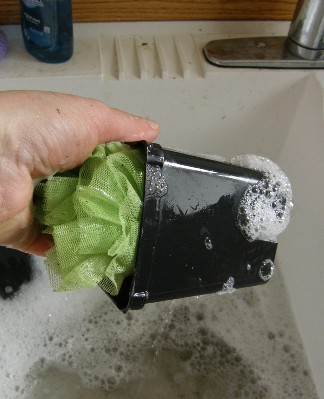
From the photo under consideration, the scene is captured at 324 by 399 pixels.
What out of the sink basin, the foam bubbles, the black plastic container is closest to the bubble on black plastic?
the black plastic container

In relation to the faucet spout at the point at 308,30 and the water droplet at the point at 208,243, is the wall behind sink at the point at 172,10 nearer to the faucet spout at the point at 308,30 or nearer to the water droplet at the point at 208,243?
the faucet spout at the point at 308,30

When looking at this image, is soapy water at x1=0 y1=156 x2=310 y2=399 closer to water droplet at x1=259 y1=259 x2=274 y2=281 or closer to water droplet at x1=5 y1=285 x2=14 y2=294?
water droplet at x1=5 y1=285 x2=14 y2=294

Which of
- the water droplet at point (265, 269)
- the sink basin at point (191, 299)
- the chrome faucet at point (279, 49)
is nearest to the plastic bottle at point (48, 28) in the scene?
the sink basin at point (191, 299)

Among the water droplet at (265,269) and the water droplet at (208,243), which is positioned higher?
the water droplet at (208,243)

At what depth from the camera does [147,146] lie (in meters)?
0.47

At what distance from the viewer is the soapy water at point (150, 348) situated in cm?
75

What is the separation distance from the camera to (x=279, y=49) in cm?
79

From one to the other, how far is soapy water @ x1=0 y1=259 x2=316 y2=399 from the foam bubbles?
0.96 ft

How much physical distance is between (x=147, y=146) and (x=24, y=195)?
140 millimetres

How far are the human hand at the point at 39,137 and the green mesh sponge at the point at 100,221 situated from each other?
0.03 m

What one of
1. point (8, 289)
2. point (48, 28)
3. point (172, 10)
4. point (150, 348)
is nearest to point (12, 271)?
point (8, 289)

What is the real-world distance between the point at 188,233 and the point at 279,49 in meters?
0.42

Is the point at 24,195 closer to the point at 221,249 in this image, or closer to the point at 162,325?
the point at 221,249

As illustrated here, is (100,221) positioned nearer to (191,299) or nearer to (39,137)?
(39,137)
